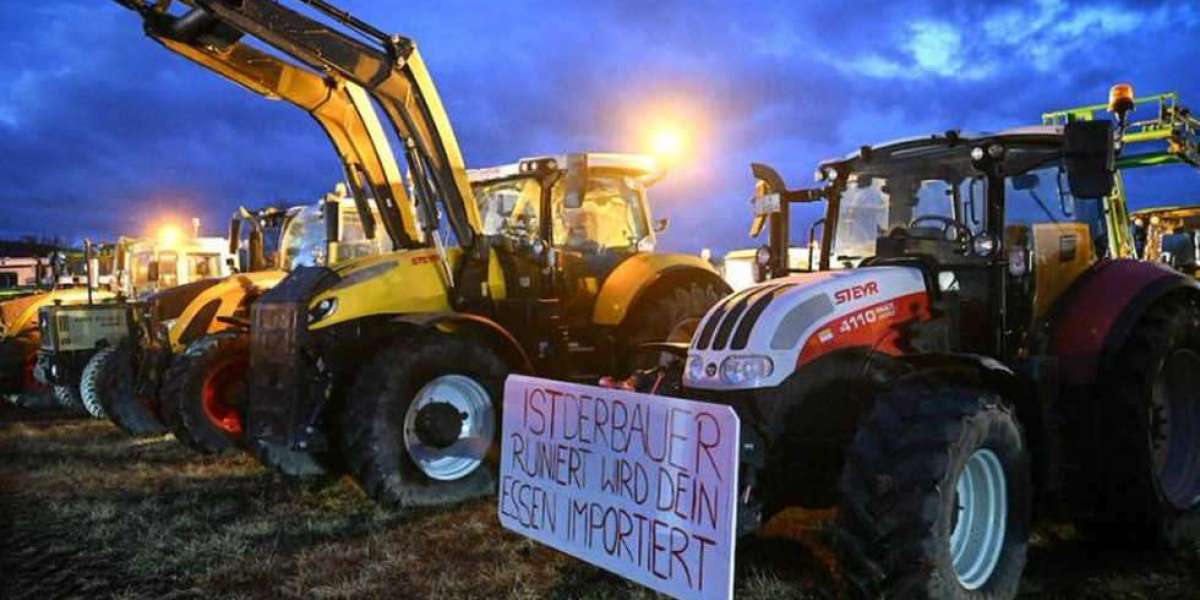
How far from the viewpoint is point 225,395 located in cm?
825

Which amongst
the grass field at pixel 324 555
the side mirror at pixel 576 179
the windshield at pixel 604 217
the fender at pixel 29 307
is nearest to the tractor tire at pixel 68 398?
the fender at pixel 29 307

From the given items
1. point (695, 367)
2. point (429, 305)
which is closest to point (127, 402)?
point (429, 305)

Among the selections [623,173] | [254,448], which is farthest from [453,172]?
[254,448]

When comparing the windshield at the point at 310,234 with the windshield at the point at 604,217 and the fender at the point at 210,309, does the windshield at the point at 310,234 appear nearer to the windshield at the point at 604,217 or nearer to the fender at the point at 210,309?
the fender at the point at 210,309

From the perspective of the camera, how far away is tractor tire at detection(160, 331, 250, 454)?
796 centimetres

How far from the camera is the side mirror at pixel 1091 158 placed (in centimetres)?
432

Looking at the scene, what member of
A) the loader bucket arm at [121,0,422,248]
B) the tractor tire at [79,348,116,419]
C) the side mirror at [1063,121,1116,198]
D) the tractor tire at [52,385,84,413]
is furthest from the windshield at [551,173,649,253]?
the tractor tire at [52,385,84,413]

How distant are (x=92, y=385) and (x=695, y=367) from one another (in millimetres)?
9751

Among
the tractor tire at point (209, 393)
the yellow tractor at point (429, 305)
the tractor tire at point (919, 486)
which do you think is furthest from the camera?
the tractor tire at point (209, 393)

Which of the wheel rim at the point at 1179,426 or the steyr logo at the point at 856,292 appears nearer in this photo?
the steyr logo at the point at 856,292

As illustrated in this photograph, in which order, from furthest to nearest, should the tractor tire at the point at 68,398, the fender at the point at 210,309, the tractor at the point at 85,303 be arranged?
1. the tractor tire at the point at 68,398
2. the tractor at the point at 85,303
3. the fender at the point at 210,309

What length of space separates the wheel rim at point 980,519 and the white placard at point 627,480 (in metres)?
1.26

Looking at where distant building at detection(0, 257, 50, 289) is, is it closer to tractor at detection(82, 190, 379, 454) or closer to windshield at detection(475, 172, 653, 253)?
tractor at detection(82, 190, 379, 454)

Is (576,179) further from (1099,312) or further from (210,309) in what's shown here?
(210,309)
